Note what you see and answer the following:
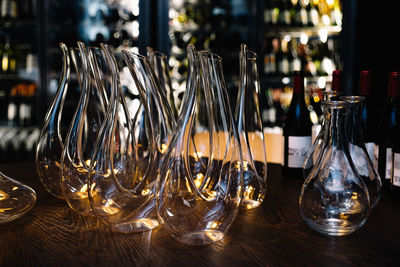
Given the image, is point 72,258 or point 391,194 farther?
point 391,194

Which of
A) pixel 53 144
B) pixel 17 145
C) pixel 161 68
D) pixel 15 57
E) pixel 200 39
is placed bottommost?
pixel 17 145

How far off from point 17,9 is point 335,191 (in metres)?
2.84

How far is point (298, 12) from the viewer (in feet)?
11.1

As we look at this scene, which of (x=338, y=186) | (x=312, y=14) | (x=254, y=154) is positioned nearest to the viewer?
(x=338, y=186)

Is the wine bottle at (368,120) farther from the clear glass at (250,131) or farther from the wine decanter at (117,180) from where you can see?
the wine decanter at (117,180)

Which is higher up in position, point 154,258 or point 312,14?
point 312,14

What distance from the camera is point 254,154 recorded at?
31.7 inches

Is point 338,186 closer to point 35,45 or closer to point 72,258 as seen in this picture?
point 72,258

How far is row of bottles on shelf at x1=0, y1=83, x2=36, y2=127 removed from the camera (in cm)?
283

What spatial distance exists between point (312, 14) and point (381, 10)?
63cm

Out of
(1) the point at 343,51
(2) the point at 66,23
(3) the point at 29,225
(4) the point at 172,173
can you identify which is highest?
(2) the point at 66,23

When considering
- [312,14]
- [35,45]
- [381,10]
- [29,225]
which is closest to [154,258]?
[29,225]

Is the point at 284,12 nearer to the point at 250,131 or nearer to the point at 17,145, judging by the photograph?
the point at 17,145

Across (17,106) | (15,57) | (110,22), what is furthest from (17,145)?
(110,22)
